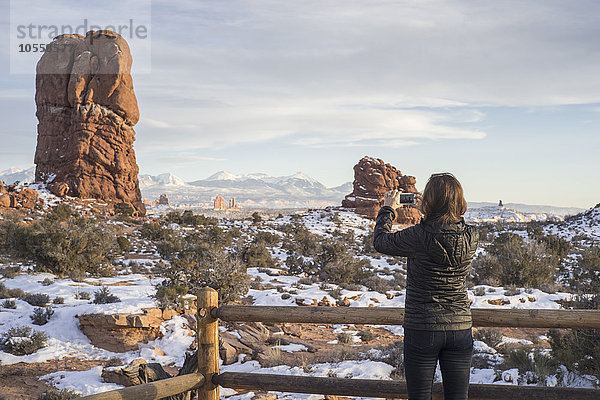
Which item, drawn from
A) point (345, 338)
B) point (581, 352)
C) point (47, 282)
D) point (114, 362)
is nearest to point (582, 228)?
point (345, 338)

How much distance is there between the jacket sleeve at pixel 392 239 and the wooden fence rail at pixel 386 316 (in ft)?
2.60

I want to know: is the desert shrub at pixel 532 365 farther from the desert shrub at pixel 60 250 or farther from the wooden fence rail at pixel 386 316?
the desert shrub at pixel 60 250

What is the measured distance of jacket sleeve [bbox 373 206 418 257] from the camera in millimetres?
2738

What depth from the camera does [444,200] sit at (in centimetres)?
267

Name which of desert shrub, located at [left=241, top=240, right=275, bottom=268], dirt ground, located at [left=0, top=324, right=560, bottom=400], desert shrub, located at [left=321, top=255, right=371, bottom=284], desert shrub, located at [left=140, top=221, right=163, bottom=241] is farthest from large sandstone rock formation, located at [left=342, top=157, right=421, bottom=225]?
dirt ground, located at [left=0, top=324, right=560, bottom=400]

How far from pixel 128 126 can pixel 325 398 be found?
4147 centimetres

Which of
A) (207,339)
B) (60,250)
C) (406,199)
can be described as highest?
(406,199)

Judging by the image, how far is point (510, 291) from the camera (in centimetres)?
1298

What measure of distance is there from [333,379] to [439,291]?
1338 mm

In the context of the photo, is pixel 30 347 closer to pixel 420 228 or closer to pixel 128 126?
pixel 420 228

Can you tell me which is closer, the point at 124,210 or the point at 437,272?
the point at 437,272

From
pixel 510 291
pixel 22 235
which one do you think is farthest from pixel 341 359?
pixel 22 235

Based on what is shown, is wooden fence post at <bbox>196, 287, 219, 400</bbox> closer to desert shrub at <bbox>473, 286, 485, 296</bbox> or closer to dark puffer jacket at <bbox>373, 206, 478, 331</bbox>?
dark puffer jacket at <bbox>373, 206, 478, 331</bbox>

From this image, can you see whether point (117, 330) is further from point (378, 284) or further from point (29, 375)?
point (378, 284)
